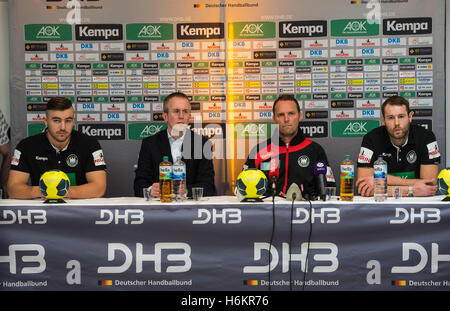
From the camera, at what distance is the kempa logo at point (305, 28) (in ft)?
13.9

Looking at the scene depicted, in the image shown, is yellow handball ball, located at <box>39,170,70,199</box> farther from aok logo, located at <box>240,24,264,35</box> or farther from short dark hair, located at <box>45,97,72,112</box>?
aok logo, located at <box>240,24,264,35</box>

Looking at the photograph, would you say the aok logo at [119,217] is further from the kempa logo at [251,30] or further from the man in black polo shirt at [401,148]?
the kempa logo at [251,30]

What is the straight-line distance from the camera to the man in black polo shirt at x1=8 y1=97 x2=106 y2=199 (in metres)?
3.34

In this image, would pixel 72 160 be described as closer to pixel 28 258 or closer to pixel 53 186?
pixel 53 186

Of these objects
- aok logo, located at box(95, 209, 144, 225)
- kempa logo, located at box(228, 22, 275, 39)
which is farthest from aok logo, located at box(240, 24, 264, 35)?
aok logo, located at box(95, 209, 144, 225)

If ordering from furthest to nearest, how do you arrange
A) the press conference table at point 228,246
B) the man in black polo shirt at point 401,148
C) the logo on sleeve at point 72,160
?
the logo on sleeve at point 72,160, the man in black polo shirt at point 401,148, the press conference table at point 228,246

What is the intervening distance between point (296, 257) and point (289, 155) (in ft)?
3.78

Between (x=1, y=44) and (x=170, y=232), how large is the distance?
2.76 meters

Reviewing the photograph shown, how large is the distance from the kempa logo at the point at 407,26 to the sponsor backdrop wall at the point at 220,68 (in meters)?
0.02

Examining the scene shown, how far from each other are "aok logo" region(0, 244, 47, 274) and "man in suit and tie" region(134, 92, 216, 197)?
0.99 m

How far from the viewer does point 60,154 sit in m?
Result: 3.43

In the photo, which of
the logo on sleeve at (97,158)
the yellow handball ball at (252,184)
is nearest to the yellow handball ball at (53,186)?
the logo on sleeve at (97,158)

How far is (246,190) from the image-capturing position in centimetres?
266
